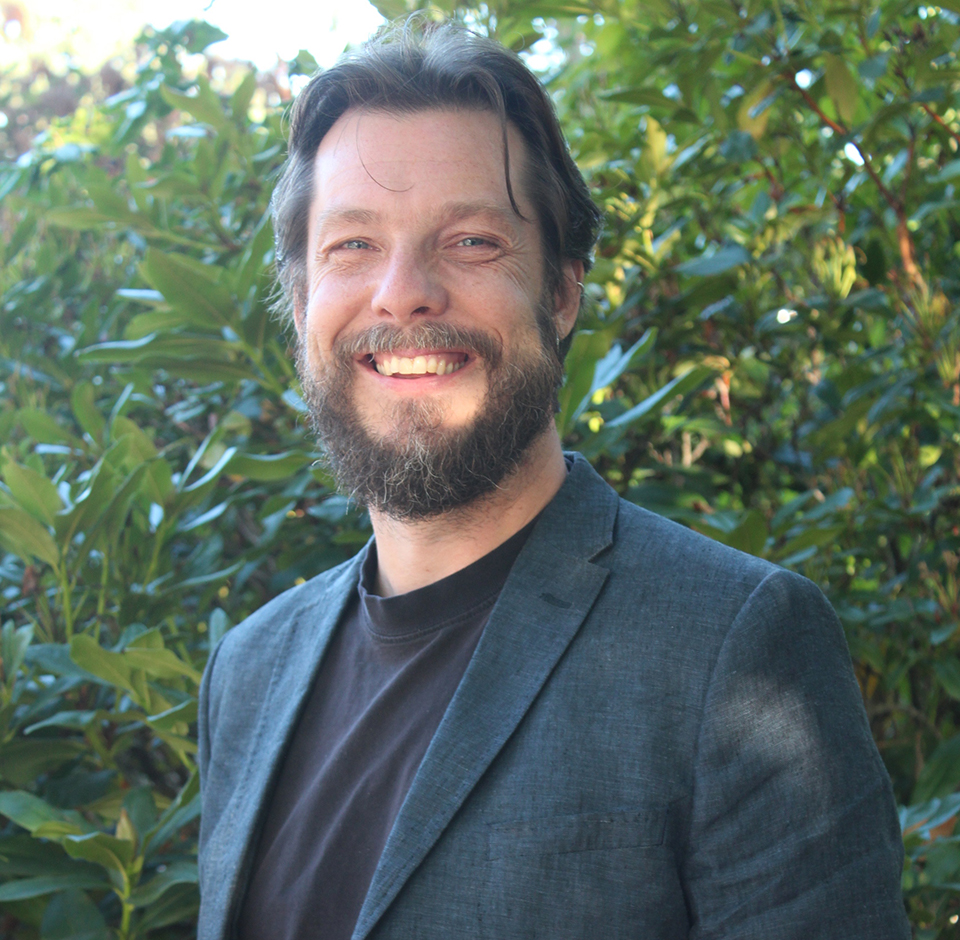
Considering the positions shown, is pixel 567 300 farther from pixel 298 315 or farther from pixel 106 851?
pixel 106 851

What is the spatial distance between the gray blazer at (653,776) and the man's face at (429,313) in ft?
0.82

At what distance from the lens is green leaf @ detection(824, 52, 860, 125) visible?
6.05 feet

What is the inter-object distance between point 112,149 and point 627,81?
1.42 meters

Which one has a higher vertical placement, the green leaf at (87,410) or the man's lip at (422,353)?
the man's lip at (422,353)

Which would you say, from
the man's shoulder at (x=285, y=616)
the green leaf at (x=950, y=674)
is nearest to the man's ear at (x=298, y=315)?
the man's shoulder at (x=285, y=616)

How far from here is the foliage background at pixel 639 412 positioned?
1.74 meters

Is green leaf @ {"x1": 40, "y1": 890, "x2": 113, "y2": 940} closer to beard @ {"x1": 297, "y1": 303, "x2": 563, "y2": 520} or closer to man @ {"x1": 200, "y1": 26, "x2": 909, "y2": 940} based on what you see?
man @ {"x1": 200, "y1": 26, "x2": 909, "y2": 940}

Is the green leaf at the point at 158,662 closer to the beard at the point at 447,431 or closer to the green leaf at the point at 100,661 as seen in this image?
the green leaf at the point at 100,661

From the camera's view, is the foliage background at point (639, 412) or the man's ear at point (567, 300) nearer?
the man's ear at point (567, 300)

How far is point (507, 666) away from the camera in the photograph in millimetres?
1199

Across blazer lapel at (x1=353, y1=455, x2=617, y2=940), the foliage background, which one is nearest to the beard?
blazer lapel at (x1=353, y1=455, x2=617, y2=940)

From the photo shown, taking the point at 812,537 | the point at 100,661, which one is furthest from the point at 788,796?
the point at 100,661

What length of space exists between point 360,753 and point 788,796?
1.97ft

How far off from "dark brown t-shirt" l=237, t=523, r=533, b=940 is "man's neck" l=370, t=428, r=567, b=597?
34 mm
